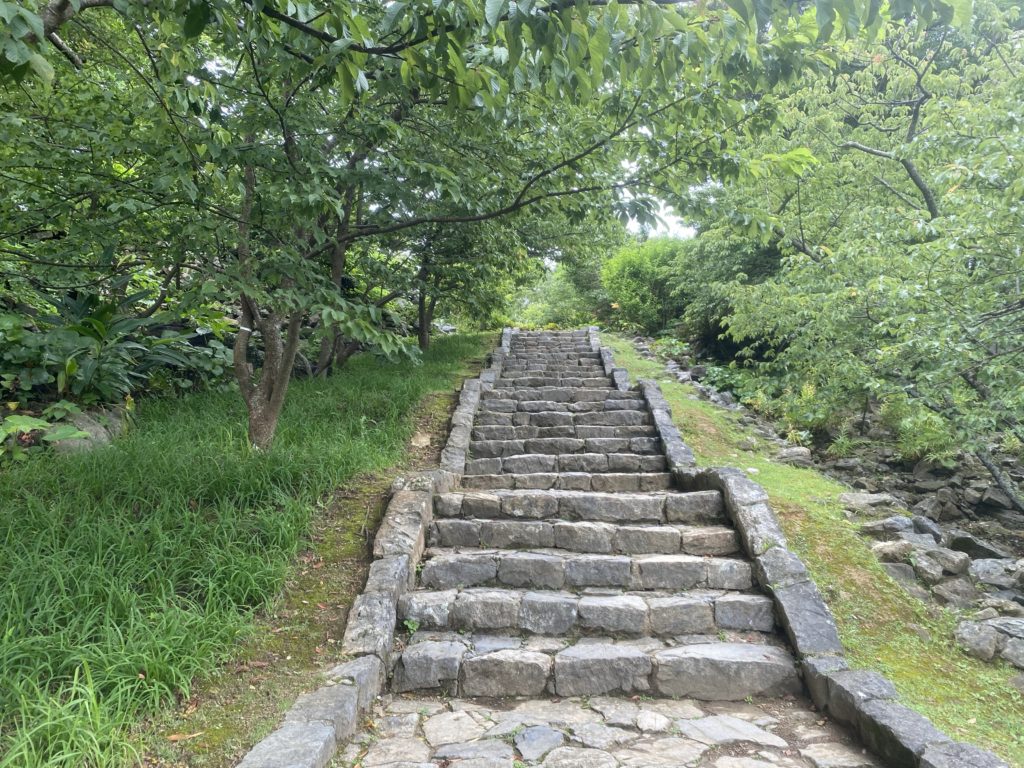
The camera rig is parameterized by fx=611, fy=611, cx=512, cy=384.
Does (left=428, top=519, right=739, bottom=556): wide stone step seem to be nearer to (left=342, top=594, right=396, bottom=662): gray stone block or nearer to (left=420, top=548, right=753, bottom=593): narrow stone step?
(left=420, top=548, right=753, bottom=593): narrow stone step

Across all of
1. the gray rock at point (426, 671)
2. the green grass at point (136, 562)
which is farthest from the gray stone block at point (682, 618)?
the green grass at point (136, 562)

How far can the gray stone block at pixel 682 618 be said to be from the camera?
140 inches

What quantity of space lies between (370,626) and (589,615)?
125 centimetres

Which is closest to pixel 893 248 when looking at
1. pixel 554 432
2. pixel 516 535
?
pixel 554 432

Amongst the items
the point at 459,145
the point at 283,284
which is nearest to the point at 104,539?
the point at 283,284

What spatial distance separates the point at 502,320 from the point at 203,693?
15217mm

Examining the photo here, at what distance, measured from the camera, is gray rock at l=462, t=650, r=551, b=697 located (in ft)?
10.5

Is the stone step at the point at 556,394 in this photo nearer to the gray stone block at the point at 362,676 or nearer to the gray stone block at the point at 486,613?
the gray stone block at the point at 486,613

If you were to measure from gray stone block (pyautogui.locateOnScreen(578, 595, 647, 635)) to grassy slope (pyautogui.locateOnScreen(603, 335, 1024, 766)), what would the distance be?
108 centimetres

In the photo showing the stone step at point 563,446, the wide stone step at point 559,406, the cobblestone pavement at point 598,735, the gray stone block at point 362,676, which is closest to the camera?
the cobblestone pavement at point 598,735

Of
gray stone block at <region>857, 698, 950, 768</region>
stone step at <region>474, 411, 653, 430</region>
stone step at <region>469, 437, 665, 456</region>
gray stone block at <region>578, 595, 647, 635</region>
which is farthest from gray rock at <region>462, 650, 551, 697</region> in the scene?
stone step at <region>474, 411, 653, 430</region>

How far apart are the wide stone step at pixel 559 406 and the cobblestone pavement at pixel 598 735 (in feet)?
14.5

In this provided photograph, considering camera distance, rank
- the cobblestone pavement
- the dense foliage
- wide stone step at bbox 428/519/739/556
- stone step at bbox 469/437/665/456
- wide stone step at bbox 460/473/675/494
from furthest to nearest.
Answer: stone step at bbox 469/437/665/456, wide stone step at bbox 460/473/675/494, the dense foliage, wide stone step at bbox 428/519/739/556, the cobblestone pavement

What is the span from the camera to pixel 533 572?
395cm
